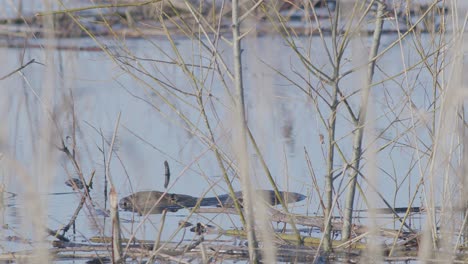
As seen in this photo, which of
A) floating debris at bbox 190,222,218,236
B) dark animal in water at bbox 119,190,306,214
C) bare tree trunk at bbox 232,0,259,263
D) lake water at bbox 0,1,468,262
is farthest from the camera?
dark animal in water at bbox 119,190,306,214

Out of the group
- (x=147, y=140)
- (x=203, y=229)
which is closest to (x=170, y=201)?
(x=203, y=229)

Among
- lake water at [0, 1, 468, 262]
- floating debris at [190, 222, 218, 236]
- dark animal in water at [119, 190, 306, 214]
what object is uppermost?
lake water at [0, 1, 468, 262]

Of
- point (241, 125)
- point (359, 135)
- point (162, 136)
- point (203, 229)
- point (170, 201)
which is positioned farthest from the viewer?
point (162, 136)

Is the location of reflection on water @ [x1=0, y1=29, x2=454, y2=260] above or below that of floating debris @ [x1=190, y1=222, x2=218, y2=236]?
above

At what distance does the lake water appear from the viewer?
11.2 feet

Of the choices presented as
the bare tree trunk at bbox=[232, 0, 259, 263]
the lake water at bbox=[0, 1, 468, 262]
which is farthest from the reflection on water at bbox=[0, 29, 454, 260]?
the bare tree trunk at bbox=[232, 0, 259, 263]

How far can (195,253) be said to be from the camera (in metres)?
3.37

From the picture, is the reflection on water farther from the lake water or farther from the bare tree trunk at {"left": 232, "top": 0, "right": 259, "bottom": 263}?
the bare tree trunk at {"left": 232, "top": 0, "right": 259, "bottom": 263}

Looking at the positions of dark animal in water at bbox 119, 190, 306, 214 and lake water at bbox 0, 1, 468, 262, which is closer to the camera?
lake water at bbox 0, 1, 468, 262

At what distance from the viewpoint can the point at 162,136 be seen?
18.1 ft

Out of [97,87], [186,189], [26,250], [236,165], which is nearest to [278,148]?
[186,189]

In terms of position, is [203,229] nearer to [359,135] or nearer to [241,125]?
[359,135]

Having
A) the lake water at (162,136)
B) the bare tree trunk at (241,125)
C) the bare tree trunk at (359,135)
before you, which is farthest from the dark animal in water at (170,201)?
the bare tree trunk at (241,125)

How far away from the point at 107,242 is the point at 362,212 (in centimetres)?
110
